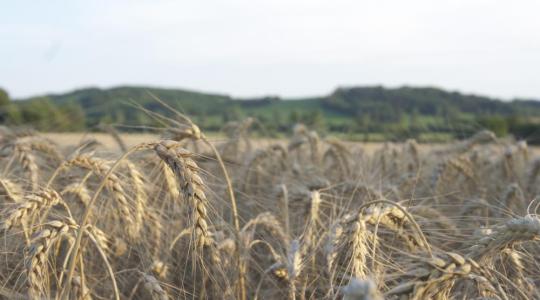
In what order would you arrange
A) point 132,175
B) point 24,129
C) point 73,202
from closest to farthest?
point 132,175
point 73,202
point 24,129

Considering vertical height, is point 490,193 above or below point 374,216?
below

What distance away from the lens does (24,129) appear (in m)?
4.89

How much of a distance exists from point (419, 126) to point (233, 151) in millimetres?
3209

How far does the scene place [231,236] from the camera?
104 inches

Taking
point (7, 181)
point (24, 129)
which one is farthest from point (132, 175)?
point (24, 129)

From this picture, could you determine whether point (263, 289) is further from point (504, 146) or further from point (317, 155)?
point (504, 146)

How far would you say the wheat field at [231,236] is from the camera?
1.63 meters

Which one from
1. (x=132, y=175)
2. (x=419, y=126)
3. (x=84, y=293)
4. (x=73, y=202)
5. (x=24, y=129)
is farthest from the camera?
(x=419, y=126)

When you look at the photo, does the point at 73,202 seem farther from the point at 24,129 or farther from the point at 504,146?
the point at 504,146

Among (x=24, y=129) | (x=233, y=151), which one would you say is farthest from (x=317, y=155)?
(x=24, y=129)

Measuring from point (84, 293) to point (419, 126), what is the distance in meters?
6.34

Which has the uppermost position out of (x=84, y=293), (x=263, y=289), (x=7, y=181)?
(x=7, y=181)

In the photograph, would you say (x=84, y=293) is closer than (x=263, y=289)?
Yes

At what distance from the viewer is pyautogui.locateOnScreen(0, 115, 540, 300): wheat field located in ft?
5.36
